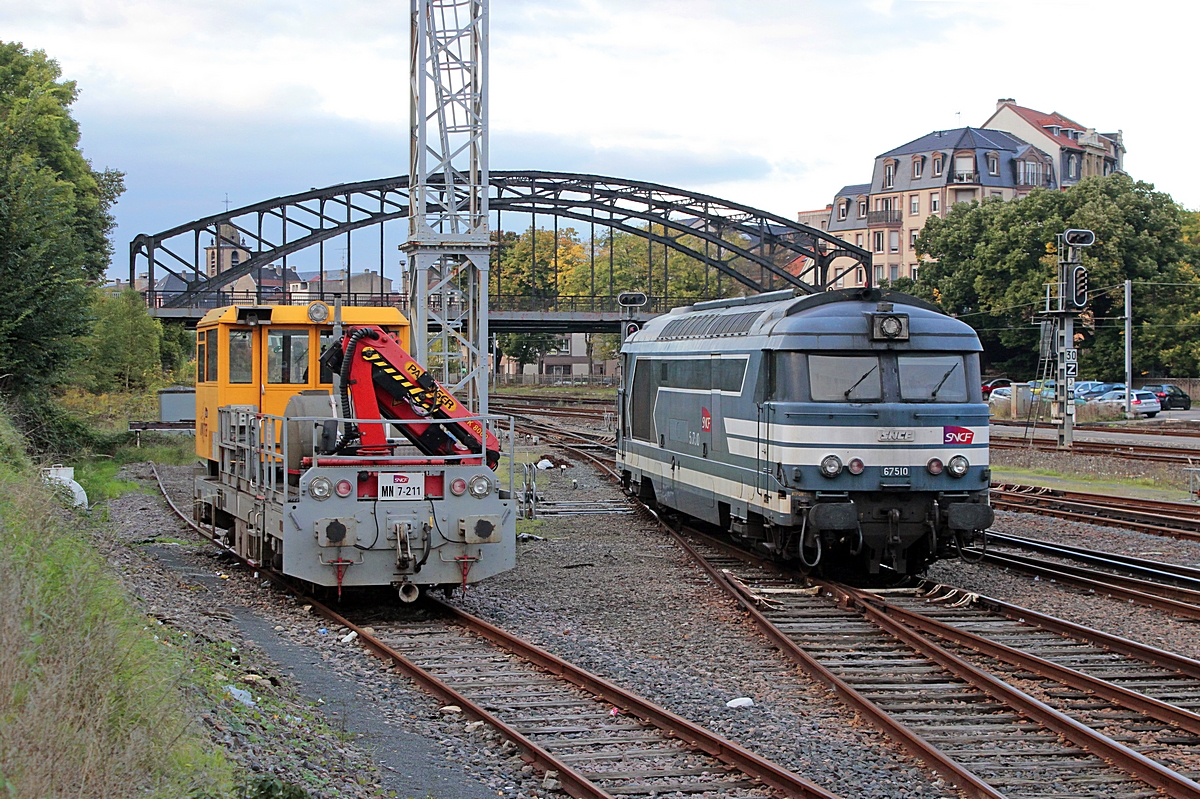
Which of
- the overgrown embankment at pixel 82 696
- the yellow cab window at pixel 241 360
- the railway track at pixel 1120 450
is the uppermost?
the yellow cab window at pixel 241 360

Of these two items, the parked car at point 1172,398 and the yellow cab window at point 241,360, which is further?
the parked car at point 1172,398

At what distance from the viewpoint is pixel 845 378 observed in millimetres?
13000

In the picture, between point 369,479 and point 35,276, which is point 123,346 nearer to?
point 35,276

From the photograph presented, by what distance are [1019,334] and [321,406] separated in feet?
Answer: 179

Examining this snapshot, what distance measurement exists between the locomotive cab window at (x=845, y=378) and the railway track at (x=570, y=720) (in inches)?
178

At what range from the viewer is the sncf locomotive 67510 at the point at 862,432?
12.8m

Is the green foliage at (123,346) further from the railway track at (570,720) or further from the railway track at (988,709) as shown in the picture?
the railway track at (988,709)

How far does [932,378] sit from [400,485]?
19.2 feet

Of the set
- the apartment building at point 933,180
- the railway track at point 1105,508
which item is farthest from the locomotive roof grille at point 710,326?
the apartment building at point 933,180

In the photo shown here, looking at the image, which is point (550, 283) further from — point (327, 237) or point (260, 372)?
point (260, 372)

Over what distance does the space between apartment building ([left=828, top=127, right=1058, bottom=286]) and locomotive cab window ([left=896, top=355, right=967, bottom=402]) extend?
69.5 m

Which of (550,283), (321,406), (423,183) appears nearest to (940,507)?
(321,406)

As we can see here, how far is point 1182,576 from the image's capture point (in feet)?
44.9

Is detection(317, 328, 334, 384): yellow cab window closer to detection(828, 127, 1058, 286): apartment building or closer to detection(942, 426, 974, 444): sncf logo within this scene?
detection(942, 426, 974, 444): sncf logo
